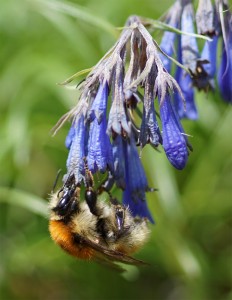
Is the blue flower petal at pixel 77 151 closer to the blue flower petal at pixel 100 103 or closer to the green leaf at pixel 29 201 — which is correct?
the blue flower petal at pixel 100 103

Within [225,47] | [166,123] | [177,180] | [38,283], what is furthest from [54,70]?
[166,123]

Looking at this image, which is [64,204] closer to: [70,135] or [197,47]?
[70,135]

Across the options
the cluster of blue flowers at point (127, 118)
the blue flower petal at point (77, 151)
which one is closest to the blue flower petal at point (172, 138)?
the cluster of blue flowers at point (127, 118)

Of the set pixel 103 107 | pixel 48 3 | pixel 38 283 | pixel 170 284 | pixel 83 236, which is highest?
pixel 48 3

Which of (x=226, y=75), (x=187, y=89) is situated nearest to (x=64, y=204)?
(x=187, y=89)

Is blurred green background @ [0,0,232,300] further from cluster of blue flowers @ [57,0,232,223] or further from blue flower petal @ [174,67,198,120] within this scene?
cluster of blue flowers @ [57,0,232,223]

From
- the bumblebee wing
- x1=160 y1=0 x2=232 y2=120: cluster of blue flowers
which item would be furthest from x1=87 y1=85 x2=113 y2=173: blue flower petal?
x1=160 y1=0 x2=232 y2=120: cluster of blue flowers

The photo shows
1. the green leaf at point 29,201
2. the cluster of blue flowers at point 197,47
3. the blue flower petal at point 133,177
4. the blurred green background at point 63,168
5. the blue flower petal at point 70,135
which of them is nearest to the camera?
the blue flower petal at point 70,135

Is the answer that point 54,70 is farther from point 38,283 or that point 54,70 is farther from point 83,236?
point 83,236
